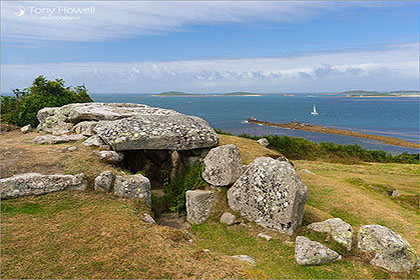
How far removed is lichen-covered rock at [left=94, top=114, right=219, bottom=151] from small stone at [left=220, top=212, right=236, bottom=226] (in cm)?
460

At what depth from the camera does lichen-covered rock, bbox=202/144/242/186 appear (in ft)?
47.0

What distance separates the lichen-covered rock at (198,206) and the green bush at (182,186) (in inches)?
45.9

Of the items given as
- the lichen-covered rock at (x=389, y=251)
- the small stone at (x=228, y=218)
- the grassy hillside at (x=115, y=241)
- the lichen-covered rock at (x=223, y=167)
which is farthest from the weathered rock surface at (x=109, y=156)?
the lichen-covered rock at (x=389, y=251)

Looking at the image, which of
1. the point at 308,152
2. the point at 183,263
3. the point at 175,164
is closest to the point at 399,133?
the point at 308,152

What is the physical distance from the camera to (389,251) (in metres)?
10.1

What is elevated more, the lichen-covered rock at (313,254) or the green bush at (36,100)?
the green bush at (36,100)

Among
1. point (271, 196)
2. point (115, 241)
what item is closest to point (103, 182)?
point (115, 241)

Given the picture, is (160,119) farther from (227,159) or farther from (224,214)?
(224,214)

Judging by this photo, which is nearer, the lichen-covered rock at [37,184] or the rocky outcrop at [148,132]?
the lichen-covered rock at [37,184]

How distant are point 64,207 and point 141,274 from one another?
17.3ft

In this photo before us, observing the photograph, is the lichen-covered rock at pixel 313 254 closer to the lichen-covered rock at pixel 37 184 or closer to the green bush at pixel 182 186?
the green bush at pixel 182 186

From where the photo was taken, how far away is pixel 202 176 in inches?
596

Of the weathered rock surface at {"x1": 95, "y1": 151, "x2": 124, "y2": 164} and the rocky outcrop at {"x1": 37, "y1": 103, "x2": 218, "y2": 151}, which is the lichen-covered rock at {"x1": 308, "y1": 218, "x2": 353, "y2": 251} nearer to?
the rocky outcrop at {"x1": 37, "y1": 103, "x2": 218, "y2": 151}

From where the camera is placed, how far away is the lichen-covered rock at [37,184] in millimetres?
11531
